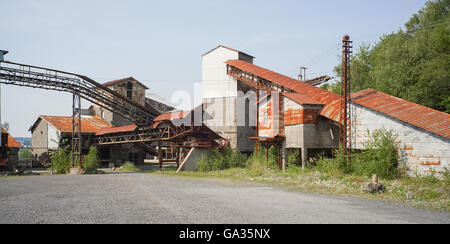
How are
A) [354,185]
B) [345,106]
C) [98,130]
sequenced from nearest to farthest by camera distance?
1. [354,185]
2. [345,106]
3. [98,130]

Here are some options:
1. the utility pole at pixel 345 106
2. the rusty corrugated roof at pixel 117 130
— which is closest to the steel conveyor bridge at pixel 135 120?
the rusty corrugated roof at pixel 117 130

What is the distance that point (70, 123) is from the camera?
35.4 m

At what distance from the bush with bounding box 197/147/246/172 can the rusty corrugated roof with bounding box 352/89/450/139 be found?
404 inches

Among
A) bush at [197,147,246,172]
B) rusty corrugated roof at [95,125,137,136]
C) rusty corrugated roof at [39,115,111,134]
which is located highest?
rusty corrugated roof at [39,115,111,134]

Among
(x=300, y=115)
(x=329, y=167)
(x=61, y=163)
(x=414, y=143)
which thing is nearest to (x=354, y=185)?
(x=329, y=167)

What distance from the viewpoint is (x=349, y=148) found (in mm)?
16359

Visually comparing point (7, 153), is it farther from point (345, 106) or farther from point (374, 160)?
point (374, 160)

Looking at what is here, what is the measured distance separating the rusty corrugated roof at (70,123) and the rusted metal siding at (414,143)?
2897cm

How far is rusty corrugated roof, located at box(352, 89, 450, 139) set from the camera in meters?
13.0

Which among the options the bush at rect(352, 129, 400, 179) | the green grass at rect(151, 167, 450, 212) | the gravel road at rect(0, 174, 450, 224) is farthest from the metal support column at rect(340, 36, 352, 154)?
the gravel road at rect(0, 174, 450, 224)

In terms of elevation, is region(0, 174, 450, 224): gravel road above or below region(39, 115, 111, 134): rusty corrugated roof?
below

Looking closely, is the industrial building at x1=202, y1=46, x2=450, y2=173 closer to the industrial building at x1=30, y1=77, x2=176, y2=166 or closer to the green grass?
the green grass

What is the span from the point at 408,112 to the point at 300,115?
5.73 m
